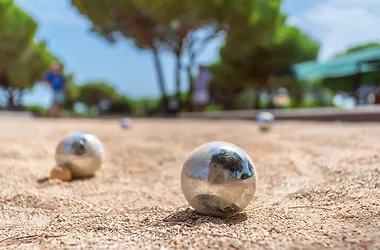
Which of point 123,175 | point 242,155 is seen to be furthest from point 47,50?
point 242,155

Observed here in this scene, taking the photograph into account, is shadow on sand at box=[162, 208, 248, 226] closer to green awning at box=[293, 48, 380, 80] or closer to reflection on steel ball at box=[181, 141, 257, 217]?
reflection on steel ball at box=[181, 141, 257, 217]

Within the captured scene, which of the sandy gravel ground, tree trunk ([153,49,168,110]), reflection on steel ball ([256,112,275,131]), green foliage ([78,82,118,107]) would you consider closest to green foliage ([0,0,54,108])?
tree trunk ([153,49,168,110])

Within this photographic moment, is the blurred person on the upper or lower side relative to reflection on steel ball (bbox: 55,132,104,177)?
upper

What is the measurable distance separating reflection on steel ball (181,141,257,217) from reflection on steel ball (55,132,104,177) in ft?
6.78

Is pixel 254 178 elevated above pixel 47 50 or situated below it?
below

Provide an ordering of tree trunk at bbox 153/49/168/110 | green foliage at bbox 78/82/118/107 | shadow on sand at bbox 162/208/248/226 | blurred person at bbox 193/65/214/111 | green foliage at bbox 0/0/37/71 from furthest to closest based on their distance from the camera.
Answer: green foliage at bbox 78/82/118/107
green foliage at bbox 0/0/37/71
tree trunk at bbox 153/49/168/110
blurred person at bbox 193/65/214/111
shadow on sand at bbox 162/208/248/226

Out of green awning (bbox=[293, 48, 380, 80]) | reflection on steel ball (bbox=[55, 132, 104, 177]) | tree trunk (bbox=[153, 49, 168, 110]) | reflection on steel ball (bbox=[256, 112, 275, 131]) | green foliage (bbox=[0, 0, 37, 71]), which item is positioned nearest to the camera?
reflection on steel ball (bbox=[55, 132, 104, 177])

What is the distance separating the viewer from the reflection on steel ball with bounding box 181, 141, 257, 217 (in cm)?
293

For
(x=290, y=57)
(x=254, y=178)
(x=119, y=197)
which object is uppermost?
(x=290, y=57)

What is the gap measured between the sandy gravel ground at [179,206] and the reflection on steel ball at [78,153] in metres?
0.21

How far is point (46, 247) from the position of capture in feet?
8.33

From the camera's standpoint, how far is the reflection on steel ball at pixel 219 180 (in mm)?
2932

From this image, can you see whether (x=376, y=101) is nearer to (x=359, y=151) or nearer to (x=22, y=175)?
(x=359, y=151)

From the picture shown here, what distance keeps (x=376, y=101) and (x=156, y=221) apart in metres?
19.0
